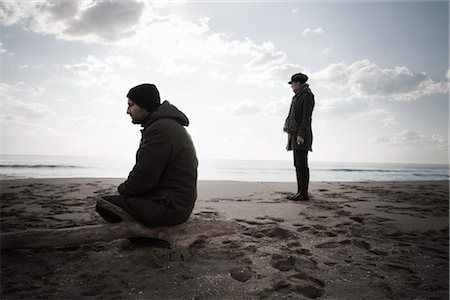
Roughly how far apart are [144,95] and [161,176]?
2.84 ft

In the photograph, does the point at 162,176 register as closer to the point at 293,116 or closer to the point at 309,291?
the point at 309,291

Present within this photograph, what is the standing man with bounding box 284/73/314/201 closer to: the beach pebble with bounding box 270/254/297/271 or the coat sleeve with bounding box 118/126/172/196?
the beach pebble with bounding box 270/254/297/271

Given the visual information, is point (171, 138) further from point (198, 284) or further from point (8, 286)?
point (8, 286)

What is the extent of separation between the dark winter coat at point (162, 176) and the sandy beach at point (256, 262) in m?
0.40

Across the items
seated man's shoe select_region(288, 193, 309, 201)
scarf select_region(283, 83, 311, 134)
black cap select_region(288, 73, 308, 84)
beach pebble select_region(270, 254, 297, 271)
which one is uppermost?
black cap select_region(288, 73, 308, 84)

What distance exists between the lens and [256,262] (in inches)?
101

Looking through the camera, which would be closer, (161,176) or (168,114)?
(161,176)

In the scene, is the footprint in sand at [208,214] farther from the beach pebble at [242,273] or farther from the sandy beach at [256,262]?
the beach pebble at [242,273]

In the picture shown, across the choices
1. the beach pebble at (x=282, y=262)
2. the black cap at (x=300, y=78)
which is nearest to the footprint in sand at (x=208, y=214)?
the beach pebble at (x=282, y=262)

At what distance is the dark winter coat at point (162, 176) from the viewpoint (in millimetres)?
2516

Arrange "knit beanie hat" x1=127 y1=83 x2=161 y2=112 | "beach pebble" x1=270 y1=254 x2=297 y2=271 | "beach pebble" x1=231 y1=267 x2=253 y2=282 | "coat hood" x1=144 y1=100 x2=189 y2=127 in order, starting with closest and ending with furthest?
1. "beach pebble" x1=231 y1=267 x2=253 y2=282
2. "beach pebble" x1=270 y1=254 x2=297 y2=271
3. "coat hood" x1=144 y1=100 x2=189 y2=127
4. "knit beanie hat" x1=127 y1=83 x2=161 y2=112

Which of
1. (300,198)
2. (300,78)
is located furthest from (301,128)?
(300,198)

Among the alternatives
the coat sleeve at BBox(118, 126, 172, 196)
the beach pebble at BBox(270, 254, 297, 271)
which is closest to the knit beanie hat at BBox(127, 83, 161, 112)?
the coat sleeve at BBox(118, 126, 172, 196)

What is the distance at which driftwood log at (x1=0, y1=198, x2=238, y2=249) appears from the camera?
2.50 meters
